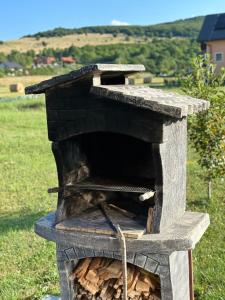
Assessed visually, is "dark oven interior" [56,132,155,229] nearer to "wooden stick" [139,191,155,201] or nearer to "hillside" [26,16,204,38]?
"wooden stick" [139,191,155,201]

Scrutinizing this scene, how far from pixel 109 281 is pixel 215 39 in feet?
122

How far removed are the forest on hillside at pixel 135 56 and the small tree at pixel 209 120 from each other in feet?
115

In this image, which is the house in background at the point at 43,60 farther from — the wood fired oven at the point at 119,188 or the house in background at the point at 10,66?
the wood fired oven at the point at 119,188

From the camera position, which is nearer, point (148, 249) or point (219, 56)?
point (148, 249)

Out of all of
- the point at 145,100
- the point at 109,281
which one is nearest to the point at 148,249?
the point at 109,281

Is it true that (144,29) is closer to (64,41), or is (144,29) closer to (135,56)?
(64,41)

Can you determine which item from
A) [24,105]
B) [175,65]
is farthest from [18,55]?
[24,105]

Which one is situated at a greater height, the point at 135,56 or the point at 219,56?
the point at 135,56

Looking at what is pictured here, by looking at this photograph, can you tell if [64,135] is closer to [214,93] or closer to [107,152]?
[107,152]

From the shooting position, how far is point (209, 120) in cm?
714

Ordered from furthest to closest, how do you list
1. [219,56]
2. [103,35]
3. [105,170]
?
[103,35] < [219,56] < [105,170]

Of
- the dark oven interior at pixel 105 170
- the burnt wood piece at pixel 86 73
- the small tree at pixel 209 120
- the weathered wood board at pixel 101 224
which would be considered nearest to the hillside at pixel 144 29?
the small tree at pixel 209 120

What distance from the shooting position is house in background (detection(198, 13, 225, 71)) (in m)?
38.5

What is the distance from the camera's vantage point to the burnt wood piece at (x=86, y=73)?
3135 millimetres
